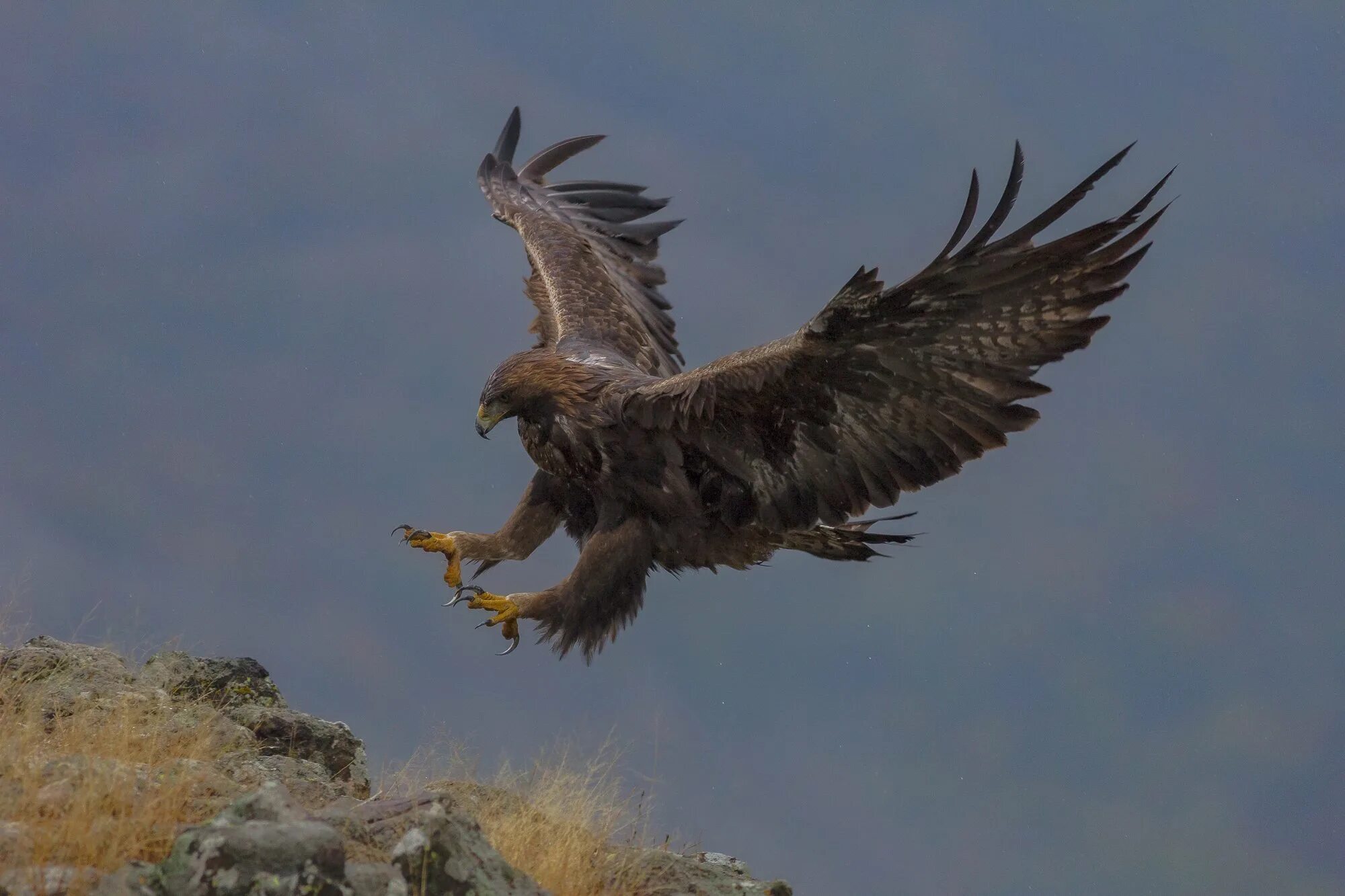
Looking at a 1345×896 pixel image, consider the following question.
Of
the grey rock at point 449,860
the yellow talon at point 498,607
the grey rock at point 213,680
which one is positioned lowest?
the grey rock at point 449,860

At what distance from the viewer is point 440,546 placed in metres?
8.79

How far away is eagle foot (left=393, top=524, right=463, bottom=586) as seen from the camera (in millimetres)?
8711

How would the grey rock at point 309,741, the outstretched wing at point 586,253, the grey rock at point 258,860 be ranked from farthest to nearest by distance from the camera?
1. the outstretched wing at point 586,253
2. the grey rock at point 309,741
3. the grey rock at point 258,860

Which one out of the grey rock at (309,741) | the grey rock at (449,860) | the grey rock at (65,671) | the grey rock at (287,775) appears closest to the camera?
the grey rock at (449,860)

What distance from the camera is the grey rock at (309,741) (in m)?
8.31

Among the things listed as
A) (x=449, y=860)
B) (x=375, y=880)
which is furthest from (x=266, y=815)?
(x=449, y=860)

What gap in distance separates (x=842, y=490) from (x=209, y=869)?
14.2 feet

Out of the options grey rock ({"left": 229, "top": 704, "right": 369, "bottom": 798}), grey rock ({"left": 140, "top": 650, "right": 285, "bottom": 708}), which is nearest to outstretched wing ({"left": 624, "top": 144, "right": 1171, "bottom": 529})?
grey rock ({"left": 229, "top": 704, "right": 369, "bottom": 798})

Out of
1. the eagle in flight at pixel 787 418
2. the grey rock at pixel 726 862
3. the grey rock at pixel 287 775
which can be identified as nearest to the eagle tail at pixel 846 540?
the eagle in flight at pixel 787 418

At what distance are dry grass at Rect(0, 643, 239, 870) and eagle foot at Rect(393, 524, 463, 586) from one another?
5.21ft

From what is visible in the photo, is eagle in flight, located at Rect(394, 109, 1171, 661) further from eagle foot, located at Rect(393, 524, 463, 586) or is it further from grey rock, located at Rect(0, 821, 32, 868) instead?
grey rock, located at Rect(0, 821, 32, 868)

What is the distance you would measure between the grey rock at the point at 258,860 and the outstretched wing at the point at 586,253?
14.6ft

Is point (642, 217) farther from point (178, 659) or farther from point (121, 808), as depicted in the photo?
point (121, 808)

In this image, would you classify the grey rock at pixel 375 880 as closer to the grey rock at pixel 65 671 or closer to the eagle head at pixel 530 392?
the grey rock at pixel 65 671
